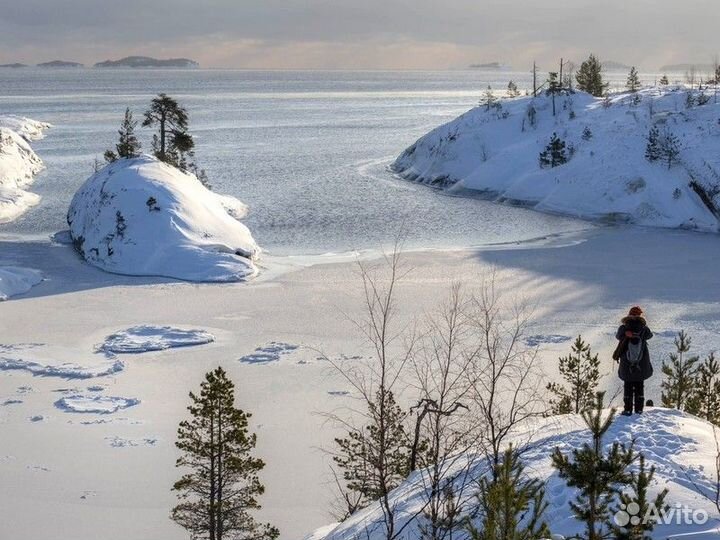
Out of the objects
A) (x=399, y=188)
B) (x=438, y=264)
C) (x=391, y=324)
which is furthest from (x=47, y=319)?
(x=399, y=188)

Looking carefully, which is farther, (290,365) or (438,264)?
(438,264)

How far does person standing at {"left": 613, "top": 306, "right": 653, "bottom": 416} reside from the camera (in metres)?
13.5

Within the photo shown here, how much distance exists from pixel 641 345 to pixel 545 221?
120 ft

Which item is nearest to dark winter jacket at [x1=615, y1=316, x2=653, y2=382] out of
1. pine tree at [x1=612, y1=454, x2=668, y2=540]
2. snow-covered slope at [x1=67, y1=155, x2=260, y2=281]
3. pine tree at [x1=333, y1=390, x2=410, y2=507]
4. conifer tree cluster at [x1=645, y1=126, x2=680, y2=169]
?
pine tree at [x1=333, y1=390, x2=410, y2=507]

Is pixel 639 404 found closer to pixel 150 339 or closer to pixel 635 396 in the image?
pixel 635 396

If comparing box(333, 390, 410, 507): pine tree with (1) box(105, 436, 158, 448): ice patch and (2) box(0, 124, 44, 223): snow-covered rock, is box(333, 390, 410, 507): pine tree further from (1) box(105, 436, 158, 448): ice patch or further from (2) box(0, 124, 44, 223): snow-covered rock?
(2) box(0, 124, 44, 223): snow-covered rock

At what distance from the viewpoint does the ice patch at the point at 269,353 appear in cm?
2428

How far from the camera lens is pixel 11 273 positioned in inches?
1289

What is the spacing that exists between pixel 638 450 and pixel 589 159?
→ 156ft

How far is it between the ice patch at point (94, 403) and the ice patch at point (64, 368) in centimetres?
153

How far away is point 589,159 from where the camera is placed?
56906 millimetres

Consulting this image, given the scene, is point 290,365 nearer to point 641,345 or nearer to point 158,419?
point 158,419

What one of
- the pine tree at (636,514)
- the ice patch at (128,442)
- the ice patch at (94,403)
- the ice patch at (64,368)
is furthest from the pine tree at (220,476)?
the ice patch at (64,368)

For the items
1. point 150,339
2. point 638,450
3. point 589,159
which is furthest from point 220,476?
point 589,159
